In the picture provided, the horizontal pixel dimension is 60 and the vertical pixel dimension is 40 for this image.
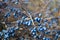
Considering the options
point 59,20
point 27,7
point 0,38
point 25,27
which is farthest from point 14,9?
point 59,20

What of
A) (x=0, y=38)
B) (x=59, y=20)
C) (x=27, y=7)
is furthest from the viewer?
(x=27, y=7)

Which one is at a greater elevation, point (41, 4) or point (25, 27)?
point (41, 4)

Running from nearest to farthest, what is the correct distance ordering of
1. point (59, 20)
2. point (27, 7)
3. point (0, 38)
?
1. point (0, 38)
2. point (59, 20)
3. point (27, 7)

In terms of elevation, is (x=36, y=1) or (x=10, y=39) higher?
(x=36, y=1)

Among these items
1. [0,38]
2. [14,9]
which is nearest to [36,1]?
[14,9]

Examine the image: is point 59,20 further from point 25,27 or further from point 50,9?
point 25,27

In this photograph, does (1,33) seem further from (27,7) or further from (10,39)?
(27,7)

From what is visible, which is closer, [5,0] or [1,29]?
[1,29]

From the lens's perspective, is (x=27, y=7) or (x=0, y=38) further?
(x=27, y=7)
